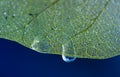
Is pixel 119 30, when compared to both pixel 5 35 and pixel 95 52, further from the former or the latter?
pixel 5 35

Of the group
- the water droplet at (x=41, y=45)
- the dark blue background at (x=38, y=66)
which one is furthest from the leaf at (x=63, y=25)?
the dark blue background at (x=38, y=66)

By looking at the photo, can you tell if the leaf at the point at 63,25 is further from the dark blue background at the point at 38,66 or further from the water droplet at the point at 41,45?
the dark blue background at the point at 38,66

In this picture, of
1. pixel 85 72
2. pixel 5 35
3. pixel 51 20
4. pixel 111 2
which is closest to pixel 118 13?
pixel 111 2

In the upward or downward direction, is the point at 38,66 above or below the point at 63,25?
below

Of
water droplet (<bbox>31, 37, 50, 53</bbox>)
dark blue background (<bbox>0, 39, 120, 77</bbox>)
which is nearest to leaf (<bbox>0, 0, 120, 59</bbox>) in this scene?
water droplet (<bbox>31, 37, 50, 53</bbox>)

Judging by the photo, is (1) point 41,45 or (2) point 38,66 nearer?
(1) point 41,45

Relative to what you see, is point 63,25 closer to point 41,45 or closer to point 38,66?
point 41,45

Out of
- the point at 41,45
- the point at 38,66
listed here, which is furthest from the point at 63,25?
the point at 38,66
